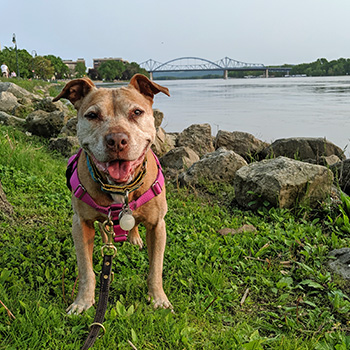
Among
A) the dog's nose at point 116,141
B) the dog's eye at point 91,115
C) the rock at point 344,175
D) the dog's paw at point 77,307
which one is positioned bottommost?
the dog's paw at point 77,307

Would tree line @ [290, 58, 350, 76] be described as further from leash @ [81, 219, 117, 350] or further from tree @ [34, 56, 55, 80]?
leash @ [81, 219, 117, 350]

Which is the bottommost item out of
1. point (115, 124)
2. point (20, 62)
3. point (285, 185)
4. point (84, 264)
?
point (84, 264)

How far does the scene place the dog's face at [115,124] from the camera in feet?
8.49

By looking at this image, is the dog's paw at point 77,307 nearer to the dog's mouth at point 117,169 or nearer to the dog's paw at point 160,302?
the dog's paw at point 160,302

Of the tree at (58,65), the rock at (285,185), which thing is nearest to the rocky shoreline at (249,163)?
the rock at (285,185)

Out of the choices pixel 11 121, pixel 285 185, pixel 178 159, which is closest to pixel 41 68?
pixel 11 121

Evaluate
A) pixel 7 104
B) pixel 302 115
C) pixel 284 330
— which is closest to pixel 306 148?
pixel 284 330

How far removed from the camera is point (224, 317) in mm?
3037

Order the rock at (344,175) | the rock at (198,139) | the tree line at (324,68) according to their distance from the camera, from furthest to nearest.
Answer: the tree line at (324,68) → the rock at (198,139) → the rock at (344,175)

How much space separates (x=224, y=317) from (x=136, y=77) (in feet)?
7.51

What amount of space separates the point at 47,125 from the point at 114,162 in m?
8.46

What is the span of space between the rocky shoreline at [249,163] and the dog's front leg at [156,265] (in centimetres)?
235

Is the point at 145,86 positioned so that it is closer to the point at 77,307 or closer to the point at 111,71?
the point at 77,307

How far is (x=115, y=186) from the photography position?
282 centimetres
